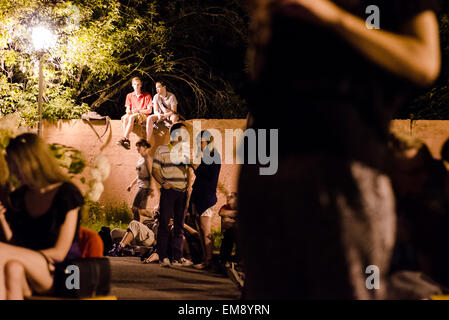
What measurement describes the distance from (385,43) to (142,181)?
33.2ft

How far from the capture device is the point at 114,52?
15555 mm

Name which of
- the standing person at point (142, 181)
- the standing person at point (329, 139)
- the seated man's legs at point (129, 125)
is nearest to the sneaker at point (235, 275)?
the standing person at point (142, 181)

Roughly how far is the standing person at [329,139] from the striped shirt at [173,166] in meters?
8.04

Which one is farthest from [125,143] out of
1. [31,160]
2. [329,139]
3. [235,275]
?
[329,139]

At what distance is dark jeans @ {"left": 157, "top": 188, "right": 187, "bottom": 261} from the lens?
29.3 ft

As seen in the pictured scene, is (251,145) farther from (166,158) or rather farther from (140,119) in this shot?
(140,119)

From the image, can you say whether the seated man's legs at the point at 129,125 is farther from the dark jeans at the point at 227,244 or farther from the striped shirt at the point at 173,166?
the dark jeans at the point at 227,244

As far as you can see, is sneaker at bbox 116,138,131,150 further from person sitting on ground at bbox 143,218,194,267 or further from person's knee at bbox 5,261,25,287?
person's knee at bbox 5,261,25,287

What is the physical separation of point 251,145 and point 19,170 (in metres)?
2.91

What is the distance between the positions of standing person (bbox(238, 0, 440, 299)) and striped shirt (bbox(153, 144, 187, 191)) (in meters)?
8.04

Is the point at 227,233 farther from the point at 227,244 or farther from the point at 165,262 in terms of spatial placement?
the point at 165,262
